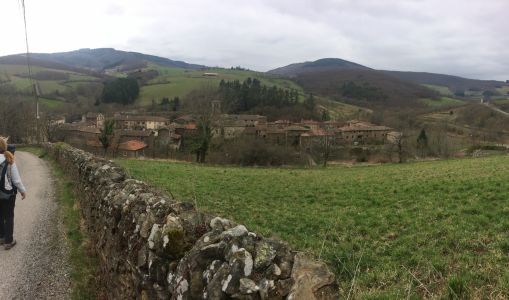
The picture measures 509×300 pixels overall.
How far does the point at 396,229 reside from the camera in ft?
30.6

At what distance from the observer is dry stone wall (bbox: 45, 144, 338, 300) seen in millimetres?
2998

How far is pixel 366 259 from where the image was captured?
741 centimetres

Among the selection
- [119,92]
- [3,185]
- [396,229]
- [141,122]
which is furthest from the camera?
[119,92]

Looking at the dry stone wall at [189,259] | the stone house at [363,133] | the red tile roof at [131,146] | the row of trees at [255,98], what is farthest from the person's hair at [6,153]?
the row of trees at [255,98]

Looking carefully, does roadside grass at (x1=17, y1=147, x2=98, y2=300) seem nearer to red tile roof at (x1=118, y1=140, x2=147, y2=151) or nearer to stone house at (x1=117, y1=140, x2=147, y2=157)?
stone house at (x1=117, y1=140, x2=147, y2=157)

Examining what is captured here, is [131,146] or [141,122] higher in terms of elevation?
[141,122]

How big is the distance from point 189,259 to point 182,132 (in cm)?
8601

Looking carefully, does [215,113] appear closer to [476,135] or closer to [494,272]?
[494,272]

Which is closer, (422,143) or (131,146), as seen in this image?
(422,143)

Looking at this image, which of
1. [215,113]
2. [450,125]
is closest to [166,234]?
[215,113]

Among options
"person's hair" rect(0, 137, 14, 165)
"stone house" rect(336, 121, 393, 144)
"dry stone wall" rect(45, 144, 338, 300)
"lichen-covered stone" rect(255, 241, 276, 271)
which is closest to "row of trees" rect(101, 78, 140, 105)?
"stone house" rect(336, 121, 393, 144)

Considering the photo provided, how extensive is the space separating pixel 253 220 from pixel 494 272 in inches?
286

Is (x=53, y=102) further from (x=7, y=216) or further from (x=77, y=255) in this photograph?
(x=77, y=255)

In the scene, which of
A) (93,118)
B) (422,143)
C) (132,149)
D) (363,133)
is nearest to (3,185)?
(132,149)
